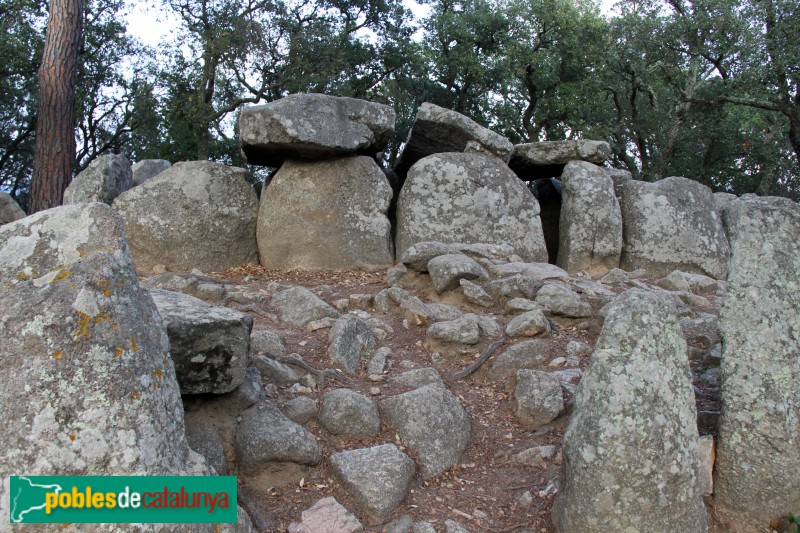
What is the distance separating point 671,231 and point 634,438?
669cm

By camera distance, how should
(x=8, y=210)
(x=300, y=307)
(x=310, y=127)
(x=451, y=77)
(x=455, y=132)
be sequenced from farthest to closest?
1. (x=451, y=77)
2. (x=8, y=210)
3. (x=455, y=132)
4. (x=310, y=127)
5. (x=300, y=307)

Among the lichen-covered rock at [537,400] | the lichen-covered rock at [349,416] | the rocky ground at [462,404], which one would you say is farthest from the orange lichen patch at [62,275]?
the lichen-covered rock at [537,400]

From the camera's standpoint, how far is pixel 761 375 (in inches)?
163

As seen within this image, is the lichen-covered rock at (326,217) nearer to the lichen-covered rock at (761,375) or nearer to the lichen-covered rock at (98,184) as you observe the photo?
the lichen-covered rock at (98,184)

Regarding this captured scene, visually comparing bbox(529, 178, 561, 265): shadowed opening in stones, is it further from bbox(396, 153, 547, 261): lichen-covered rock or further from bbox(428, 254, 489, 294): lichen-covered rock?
bbox(428, 254, 489, 294): lichen-covered rock

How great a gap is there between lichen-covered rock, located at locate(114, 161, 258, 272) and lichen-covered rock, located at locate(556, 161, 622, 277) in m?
4.23

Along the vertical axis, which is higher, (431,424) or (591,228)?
(591,228)

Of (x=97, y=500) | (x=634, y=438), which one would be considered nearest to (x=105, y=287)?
(x=97, y=500)

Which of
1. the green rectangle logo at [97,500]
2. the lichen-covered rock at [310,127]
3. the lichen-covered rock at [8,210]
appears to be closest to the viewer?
the green rectangle logo at [97,500]

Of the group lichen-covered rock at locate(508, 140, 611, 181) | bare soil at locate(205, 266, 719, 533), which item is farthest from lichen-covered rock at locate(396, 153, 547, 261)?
bare soil at locate(205, 266, 719, 533)

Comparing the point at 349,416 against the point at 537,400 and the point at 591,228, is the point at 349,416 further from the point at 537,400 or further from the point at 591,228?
the point at 591,228

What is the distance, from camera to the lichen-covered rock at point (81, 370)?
9.26 ft

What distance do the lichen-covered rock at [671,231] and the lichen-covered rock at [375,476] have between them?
6220 millimetres

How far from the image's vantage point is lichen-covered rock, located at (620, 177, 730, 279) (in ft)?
31.3
